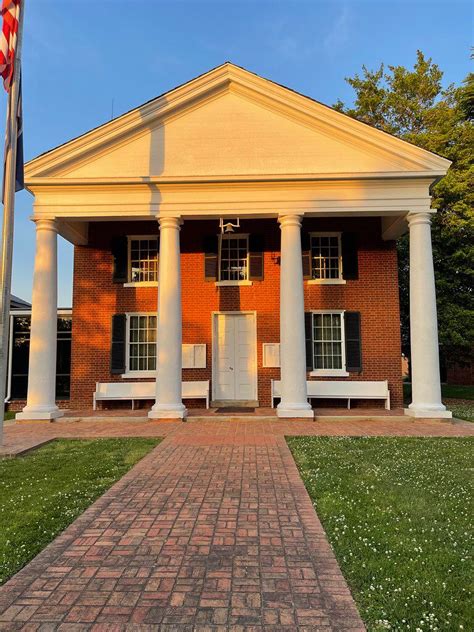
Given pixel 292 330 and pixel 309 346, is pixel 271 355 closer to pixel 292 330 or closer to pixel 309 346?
pixel 309 346

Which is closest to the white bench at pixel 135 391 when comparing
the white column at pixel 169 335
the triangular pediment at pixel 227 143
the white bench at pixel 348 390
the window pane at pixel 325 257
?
the white column at pixel 169 335

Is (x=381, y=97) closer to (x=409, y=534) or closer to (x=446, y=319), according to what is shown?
(x=446, y=319)

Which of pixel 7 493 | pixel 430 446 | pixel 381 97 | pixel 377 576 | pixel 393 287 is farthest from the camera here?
pixel 381 97

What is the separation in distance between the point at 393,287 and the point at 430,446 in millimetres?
6639

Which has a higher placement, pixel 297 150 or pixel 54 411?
pixel 297 150

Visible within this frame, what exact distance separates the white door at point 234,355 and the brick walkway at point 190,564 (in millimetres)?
7111

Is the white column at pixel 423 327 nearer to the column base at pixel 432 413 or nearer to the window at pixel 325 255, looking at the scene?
the column base at pixel 432 413

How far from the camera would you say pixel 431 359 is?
10828mm

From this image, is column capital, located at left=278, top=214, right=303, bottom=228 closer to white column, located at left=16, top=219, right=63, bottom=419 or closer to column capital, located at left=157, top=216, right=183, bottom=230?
column capital, located at left=157, top=216, right=183, bottom=230

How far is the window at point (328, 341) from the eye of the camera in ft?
43.9

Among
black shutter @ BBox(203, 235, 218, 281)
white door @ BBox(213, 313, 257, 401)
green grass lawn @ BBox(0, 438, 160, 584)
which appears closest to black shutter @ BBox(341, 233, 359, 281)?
white door @ BBox(213, 313, 257, 401)

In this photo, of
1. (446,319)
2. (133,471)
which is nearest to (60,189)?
(133,471)

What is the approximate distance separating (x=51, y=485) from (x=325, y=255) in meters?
10.5

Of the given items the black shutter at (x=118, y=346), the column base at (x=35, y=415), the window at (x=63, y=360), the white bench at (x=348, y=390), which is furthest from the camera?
the window at (x=63, y=360)
